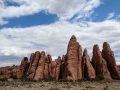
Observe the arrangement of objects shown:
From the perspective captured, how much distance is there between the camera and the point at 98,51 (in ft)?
210

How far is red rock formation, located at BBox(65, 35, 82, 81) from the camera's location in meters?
58.1

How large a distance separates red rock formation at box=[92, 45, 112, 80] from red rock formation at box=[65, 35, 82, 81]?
634 cm

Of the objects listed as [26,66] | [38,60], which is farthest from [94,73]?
[26,66]

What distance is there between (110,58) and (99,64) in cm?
427

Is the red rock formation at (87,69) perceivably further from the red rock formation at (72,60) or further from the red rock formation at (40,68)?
the red rock formation at (40,68)

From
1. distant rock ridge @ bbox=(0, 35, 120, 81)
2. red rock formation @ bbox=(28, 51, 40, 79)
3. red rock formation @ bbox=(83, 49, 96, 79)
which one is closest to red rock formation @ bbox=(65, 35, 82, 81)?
distant rock ridge @ bbox=(0, 35, 120, 81)

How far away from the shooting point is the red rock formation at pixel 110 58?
61.4 m

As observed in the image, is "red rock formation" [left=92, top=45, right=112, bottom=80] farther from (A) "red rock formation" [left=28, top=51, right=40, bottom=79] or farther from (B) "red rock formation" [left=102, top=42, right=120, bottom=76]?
(A) "red rock formation" [left=28, top=51, right=40, bottom=79]

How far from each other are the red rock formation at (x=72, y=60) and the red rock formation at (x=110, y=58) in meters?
9.77

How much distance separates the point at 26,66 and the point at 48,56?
389 inches

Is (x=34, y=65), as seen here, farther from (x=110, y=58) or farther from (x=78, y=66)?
(x=110, y=58)

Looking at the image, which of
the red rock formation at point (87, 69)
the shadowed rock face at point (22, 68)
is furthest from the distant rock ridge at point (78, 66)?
the shadowed rock face at point (22, 68)

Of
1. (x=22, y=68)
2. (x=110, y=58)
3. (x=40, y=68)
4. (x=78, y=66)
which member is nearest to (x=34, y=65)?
(x=40, y=68)

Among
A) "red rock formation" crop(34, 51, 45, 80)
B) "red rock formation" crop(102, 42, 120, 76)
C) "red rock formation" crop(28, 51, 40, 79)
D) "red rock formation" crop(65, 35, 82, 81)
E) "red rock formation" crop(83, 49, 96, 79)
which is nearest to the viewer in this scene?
"red rock formation" crop(65, 35, 82, 81)
